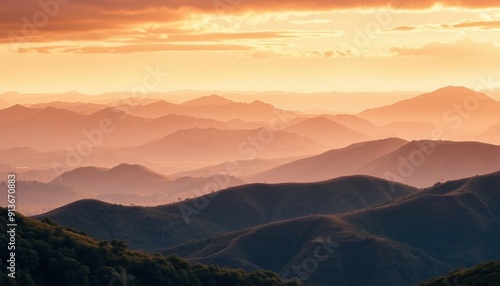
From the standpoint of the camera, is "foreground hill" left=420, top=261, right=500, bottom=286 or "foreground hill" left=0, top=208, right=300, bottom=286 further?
"foreground hill" left=0, top=208, right=300, bottom=286

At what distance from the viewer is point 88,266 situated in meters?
109

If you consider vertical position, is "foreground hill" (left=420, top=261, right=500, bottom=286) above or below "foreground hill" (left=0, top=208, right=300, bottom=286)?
below

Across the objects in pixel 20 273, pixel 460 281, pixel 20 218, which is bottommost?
pixel 460 281

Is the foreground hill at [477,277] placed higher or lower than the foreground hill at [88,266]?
lower

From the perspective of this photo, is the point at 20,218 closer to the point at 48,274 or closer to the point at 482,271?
the point at 48,274

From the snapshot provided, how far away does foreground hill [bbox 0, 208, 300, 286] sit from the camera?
10269 cm

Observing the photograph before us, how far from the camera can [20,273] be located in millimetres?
99125

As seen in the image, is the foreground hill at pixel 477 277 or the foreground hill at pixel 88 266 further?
the foreground hill at pixel 88 266

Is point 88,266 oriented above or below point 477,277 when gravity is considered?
above

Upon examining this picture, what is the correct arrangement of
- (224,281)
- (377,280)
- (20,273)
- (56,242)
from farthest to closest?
1. (377,280)
2. (224,281)
3. (56,242)
4. (20,273)

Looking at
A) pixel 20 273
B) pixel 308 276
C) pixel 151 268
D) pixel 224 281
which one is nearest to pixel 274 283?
pixel 224 281

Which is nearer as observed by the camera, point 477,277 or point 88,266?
point 477,277

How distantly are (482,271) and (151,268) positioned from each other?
130ft

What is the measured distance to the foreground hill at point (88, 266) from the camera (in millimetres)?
102688
